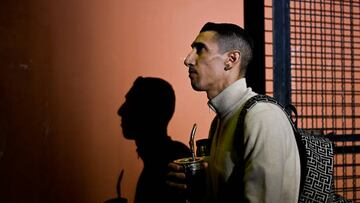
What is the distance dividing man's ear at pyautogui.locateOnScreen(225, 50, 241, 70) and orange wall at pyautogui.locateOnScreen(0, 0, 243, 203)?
2.17 feet

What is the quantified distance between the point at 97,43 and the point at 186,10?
0.81 m

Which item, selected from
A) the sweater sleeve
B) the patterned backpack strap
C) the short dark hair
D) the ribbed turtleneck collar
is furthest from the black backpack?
the short dark hair

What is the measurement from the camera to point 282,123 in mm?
1765

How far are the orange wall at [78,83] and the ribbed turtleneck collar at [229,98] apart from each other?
715 mm

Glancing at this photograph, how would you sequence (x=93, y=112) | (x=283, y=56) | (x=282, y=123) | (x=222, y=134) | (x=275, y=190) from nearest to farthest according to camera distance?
(x=275, y=190) → (x=282, y=123) → (x=222, y=134) → (x=93, y=112) → (x=283, y=56)

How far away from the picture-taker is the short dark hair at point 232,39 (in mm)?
2234

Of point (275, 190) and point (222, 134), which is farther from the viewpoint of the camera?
point (222, 134)

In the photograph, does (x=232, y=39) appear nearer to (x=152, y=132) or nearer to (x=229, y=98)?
(x=229, y=98)

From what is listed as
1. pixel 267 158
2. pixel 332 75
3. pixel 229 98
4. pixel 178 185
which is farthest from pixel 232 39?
pixel 332 75

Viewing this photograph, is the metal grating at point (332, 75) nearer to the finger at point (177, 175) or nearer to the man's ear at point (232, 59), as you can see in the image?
the man's ear at point (232, 59)

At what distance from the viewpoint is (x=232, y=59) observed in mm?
2244

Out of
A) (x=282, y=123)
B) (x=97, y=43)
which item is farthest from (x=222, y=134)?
(x=97, y=43)

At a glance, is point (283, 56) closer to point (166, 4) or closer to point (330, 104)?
point (330, 104)

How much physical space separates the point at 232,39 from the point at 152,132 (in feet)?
3.53
